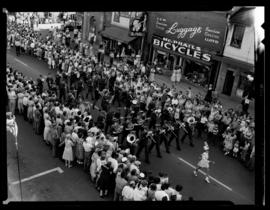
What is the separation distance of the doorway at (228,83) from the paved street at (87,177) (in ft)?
26.8

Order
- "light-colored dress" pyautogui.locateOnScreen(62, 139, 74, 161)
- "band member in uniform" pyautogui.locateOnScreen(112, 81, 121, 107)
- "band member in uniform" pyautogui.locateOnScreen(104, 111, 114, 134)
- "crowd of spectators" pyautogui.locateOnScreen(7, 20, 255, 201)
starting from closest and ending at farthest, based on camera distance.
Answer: "crowd of spectators" pyautogui.locateOnScreen(7, 20, 255, 201) → "light-colored dress" pyautogui.locateOnScreen(62, 139, 74, 161) → "band member in uniform" pyautogui.locateOnScreen(104, 111, 114, 134) → "band member in uniform" pyautogui.locateOnScreen(112, 81, 121, 107)

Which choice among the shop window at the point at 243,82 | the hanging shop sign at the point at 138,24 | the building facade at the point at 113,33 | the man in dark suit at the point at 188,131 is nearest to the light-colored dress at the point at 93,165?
the man in dark suit at the point at 188,131

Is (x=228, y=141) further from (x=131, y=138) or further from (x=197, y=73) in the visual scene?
(x=197, y=73)

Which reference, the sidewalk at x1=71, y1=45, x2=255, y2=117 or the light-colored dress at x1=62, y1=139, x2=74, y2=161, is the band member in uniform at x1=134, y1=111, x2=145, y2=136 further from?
the sidewalk at x1=71, y1=45, x2=255, y2=117

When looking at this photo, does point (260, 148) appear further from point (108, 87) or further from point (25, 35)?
point (25, 35)

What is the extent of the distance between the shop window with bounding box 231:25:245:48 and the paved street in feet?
28.6

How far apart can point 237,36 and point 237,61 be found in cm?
159

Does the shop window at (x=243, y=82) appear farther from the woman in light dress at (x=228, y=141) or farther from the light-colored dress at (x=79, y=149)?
the light-colored dress at (x=79, y=149)

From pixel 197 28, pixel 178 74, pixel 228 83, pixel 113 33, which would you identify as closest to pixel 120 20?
pixel 113 33

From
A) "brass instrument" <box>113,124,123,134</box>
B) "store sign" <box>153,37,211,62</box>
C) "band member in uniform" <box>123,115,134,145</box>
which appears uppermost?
"store sign" <box>153,37,211,62</box>

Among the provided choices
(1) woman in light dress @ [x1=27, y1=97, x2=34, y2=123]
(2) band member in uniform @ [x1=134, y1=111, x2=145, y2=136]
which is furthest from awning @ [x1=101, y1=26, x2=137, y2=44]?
(2) band member in uniform @ [x1=134, y1=111, x2=145, y2=136]

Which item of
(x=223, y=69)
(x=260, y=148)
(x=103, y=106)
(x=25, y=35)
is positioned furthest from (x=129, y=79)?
(x=260, y=148)

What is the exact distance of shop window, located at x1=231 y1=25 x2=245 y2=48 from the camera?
20719 mm

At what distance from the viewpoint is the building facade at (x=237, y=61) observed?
2038 centimetres
